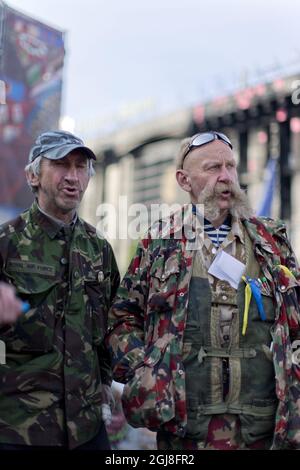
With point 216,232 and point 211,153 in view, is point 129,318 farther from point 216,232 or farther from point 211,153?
point 211,153

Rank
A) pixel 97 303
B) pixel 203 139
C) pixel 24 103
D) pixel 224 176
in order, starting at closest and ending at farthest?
1. pixel 224 176
2. pixel 203 139
3. pixel 97 303
4. pixel 24 103

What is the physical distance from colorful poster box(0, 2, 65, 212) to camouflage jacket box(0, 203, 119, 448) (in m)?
3.64

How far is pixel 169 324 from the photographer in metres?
2.87

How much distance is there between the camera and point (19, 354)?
10.0 ft

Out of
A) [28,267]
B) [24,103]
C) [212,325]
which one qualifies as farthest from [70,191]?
[24,103]

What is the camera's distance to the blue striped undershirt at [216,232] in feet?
10.2

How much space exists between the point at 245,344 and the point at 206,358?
19cm

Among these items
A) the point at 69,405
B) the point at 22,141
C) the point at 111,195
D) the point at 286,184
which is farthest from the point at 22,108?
the point at 111,195

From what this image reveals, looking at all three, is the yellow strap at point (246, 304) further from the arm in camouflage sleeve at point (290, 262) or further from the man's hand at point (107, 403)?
the man's hand at point (107, 403)

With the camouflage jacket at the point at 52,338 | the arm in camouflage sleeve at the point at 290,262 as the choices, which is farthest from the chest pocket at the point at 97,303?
the arm in camouflage sleeve at the point at 290,262

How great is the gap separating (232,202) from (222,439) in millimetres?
1086

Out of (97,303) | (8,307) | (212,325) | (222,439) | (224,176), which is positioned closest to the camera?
(8,307)
